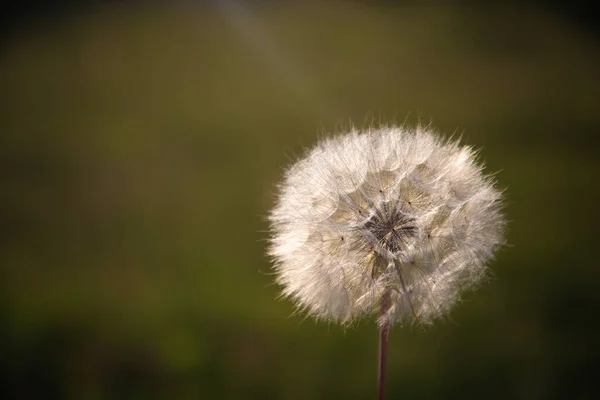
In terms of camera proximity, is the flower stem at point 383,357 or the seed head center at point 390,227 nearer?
the flower stem at point 383,357

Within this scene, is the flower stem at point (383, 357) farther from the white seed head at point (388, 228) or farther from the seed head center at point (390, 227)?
the seed head center at point (390, 227)

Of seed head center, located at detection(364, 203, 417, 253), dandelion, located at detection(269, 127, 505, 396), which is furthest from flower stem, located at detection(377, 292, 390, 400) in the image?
seed head center, located at detection(364, 203, 417, 253)

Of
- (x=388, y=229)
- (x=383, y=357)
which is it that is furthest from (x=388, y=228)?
(x=383, y=357)

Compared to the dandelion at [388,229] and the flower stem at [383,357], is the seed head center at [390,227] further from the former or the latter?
the flower stem at [383,357]

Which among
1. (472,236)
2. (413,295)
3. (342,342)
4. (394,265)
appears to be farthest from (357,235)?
(342,342)

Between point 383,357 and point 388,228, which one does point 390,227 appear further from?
point 383,357

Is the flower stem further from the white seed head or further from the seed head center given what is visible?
the seed head center

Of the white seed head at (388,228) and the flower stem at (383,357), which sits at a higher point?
the white seed head at (388,228)

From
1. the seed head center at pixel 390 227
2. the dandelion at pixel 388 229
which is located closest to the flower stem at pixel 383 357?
the dandelion at pixel 388 229
